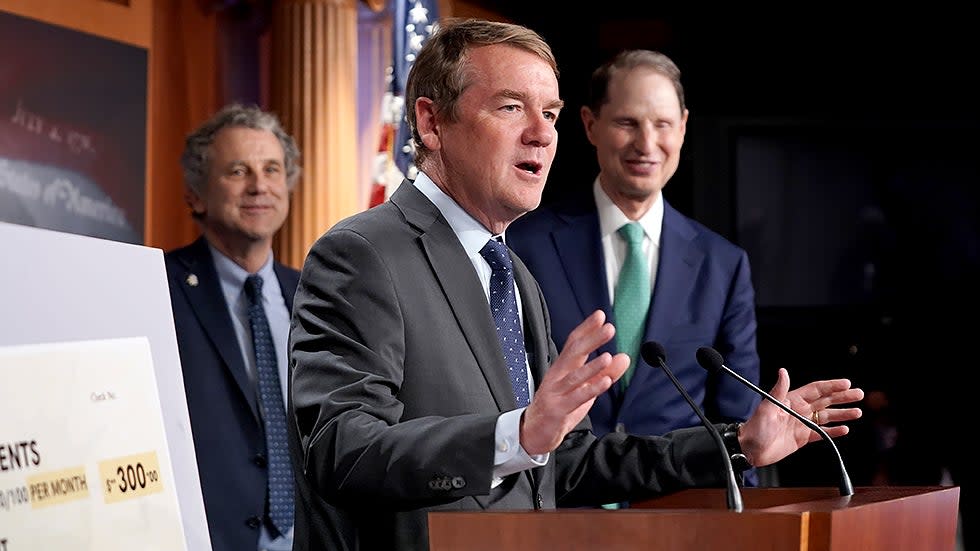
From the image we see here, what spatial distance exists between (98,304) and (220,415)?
A: 5.66ft

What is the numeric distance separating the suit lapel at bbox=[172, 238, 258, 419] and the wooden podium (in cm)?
187

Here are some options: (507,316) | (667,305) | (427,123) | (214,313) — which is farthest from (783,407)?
(214,313)

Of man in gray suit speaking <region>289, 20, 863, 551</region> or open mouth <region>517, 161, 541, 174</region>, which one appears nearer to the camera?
man in gray suit speaking <region>289, 20, 863, 551</region>

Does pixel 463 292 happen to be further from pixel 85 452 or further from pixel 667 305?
pixel 667 305

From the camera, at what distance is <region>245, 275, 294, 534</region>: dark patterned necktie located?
332cm

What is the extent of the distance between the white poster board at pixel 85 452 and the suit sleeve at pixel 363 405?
24 cm

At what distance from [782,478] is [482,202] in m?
4.93

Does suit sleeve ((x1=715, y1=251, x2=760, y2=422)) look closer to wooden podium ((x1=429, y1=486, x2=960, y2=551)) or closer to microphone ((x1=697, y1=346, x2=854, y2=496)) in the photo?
microphone ((x1=697, y1=346, x2=854, y2=496))

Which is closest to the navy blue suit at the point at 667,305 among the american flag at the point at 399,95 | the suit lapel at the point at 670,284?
the suit lapel at the point at 670,284

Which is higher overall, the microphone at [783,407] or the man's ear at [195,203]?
the man's ear at [195,203]

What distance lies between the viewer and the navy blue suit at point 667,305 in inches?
124

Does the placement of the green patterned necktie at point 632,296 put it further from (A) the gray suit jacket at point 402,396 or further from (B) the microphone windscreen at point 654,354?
(B) the microphone windscreen at point 654,354

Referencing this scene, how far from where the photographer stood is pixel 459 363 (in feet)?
6.63

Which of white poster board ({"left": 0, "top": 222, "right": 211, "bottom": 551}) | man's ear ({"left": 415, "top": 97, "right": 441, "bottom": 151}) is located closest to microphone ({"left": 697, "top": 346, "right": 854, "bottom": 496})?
man's ear ({"left": 415, "top": 97, "right": 441, "bottom": 151})
